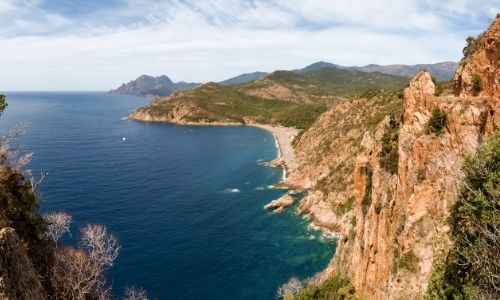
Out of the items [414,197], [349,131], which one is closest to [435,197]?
[414,197]

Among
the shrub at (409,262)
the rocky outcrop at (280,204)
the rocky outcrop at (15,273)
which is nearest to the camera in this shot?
the rocky outcrop at (15,273)

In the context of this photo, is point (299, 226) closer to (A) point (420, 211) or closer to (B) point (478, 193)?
(A) point (420, 211)

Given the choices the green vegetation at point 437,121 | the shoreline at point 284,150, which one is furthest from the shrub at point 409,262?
the shoreline at point 284,150

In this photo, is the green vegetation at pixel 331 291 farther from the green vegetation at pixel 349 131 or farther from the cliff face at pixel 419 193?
the green vegetation at pixel 349 131

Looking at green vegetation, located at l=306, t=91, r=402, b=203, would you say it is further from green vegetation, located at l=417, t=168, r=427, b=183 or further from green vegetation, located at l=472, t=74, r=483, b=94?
green vegetation, located at l=472, t=74, r=483, b=94

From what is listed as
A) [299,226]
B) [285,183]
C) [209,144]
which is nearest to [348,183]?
[299,226]
